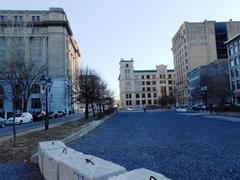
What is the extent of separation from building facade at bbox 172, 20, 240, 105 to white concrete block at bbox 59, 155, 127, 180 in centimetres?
10336

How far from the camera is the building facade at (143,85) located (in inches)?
5782

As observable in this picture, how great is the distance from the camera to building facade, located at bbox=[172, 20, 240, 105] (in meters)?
105

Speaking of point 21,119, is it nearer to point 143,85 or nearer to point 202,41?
point 202,41

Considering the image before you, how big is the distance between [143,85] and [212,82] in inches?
3118

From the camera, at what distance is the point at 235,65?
64625 mm

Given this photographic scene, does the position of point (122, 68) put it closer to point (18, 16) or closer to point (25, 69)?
point (18, 16)

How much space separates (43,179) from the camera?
624 centimetres

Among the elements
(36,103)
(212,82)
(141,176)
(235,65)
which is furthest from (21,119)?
(235,65)

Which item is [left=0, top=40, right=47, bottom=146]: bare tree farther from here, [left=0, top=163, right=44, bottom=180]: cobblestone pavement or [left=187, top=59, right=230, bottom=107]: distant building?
[left=187, top=59, right=230, bottom=107]: distant building

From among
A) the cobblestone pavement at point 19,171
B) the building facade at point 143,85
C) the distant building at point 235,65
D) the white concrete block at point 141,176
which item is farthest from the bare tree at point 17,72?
the building facade at point 143,85

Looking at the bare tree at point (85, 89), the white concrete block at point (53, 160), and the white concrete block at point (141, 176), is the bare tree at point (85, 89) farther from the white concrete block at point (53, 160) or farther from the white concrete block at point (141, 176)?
the white concrete block at point (141, 176)

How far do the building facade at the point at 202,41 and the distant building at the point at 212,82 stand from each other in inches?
458

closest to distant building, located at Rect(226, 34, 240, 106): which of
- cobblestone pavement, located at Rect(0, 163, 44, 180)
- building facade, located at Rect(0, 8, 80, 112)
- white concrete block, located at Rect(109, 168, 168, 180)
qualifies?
building facade, located at Rect(0, 8, 80, 112)

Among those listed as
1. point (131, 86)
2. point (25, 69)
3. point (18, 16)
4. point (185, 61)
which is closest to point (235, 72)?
point (185, 61)
